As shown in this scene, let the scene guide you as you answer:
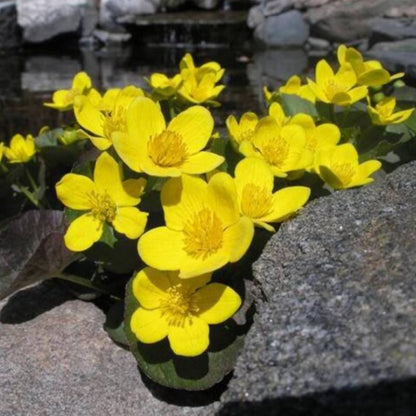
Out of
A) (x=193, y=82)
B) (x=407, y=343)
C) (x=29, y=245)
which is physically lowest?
(x=29, y=245)

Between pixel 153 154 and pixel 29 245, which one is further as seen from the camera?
pixel 29 245

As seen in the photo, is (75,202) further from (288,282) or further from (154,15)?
(154,15)

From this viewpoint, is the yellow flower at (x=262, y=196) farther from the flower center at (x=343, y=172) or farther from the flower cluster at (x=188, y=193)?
the flower center at (x=343, y=172)

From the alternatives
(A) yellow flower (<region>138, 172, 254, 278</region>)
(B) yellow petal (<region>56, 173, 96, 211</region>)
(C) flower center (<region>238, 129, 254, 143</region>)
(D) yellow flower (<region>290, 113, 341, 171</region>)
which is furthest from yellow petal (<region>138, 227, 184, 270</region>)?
(D) yellow flower (<region>290, 113, 341, 171</region>)

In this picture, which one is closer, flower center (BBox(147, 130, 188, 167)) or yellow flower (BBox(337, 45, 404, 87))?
flower center (BBox(147, 130, 188, 167))

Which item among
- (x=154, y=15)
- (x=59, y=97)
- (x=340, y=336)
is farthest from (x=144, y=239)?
(x=154, y=15)

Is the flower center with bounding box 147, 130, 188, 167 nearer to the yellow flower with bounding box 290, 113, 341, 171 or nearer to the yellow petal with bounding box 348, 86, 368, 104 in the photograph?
the yellow flower with bounding box 290, 113, 341, 171

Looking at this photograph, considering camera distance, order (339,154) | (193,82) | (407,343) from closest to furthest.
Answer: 1. (407,343)
2. (339,154)
3. (193,82)

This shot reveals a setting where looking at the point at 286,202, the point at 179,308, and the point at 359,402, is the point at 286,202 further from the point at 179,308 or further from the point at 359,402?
the point at 359,402
